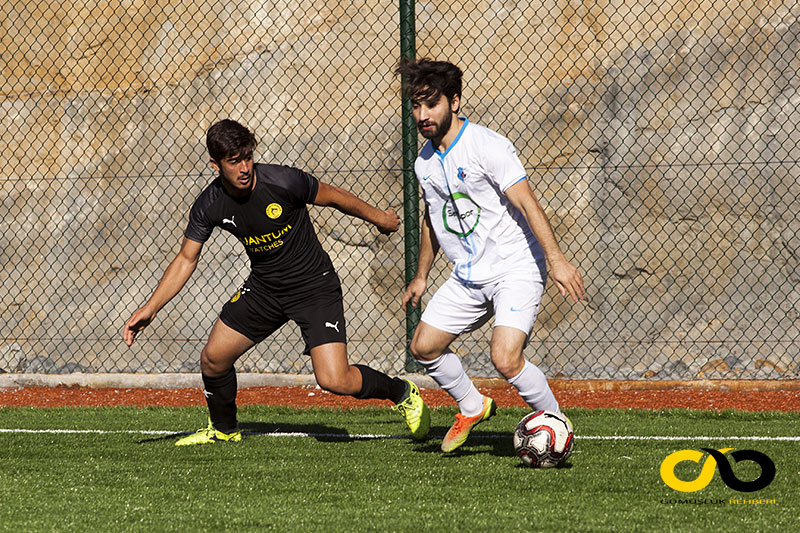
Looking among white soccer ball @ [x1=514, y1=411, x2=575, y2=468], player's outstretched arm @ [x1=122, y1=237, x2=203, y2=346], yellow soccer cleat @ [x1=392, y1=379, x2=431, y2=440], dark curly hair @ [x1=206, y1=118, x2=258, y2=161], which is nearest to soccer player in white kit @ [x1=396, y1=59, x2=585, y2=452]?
white soccer ball @ [x1=514, y1=411, x2=575, y2=468]

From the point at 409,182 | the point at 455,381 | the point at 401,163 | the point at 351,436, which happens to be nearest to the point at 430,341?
the point at 455,381

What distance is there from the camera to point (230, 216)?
5328 millimetres

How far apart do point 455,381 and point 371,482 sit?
39.9 inches

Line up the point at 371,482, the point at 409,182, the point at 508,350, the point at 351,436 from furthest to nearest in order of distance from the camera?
1. the point at 409,182
2. the point at 351,436
3. the point at 508,350
4. the point at 371,482

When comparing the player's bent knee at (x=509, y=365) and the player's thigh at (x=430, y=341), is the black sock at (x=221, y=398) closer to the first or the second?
the player's thigh at (x=430, y=341)

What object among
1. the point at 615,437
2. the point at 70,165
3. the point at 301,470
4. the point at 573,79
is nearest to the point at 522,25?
the point at 573,79

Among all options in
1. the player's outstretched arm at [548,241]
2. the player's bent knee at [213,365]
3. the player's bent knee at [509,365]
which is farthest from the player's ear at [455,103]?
the player's bent knee at [213,365]

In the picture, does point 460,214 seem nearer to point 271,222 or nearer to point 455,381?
point 455,381

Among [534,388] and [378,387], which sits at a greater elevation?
[534,388]

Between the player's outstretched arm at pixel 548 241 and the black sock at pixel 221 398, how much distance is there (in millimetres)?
2187

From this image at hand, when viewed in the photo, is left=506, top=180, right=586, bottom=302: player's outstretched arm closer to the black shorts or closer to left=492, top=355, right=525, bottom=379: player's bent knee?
left=492, top=355, right=525, bottom=379: player's bent knee

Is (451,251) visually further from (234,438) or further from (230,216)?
(234,438)

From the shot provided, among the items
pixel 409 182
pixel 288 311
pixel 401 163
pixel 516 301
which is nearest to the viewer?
pixel 516 301

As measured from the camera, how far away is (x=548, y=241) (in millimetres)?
4492
